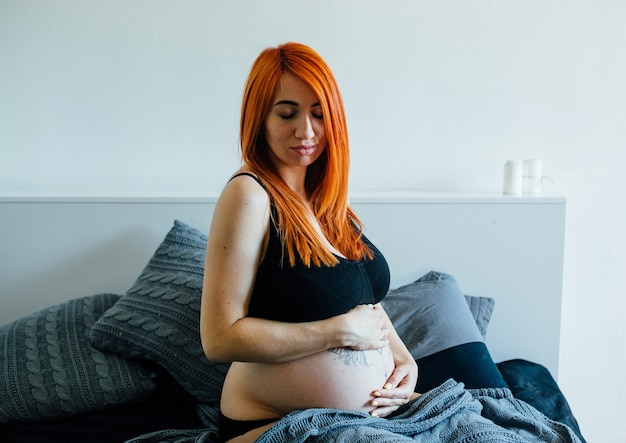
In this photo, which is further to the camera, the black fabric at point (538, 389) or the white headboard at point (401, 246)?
the white headboard at point (401, 246)

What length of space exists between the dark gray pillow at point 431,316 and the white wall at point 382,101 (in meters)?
0.48

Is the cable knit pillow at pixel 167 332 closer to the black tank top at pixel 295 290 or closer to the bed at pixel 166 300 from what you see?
the bed at pixel 166 300

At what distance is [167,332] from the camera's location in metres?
1.71

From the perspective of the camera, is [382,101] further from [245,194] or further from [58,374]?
[58,374]

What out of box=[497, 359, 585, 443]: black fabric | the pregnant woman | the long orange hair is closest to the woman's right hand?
the pregnant woman

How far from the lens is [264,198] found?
1295 millimetres

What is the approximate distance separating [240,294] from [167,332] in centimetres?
55

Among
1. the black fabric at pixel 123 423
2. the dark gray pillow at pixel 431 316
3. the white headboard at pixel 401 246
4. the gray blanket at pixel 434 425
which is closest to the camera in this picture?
the gray blanket at pixel 434 425

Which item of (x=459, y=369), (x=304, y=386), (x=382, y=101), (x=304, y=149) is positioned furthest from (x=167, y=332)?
(x=382, y=101)

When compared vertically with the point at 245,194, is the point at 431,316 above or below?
below

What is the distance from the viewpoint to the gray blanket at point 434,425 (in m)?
1.23

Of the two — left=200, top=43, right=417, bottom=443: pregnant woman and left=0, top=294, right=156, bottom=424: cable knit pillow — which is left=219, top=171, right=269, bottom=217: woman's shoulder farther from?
left=0, top=294, right=156, bottom=424: cable knit pillow

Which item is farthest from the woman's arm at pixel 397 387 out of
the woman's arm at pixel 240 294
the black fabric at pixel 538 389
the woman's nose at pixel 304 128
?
the woman's nose at pixel 304 128

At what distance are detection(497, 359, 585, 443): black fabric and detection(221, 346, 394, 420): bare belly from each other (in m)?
0.65
